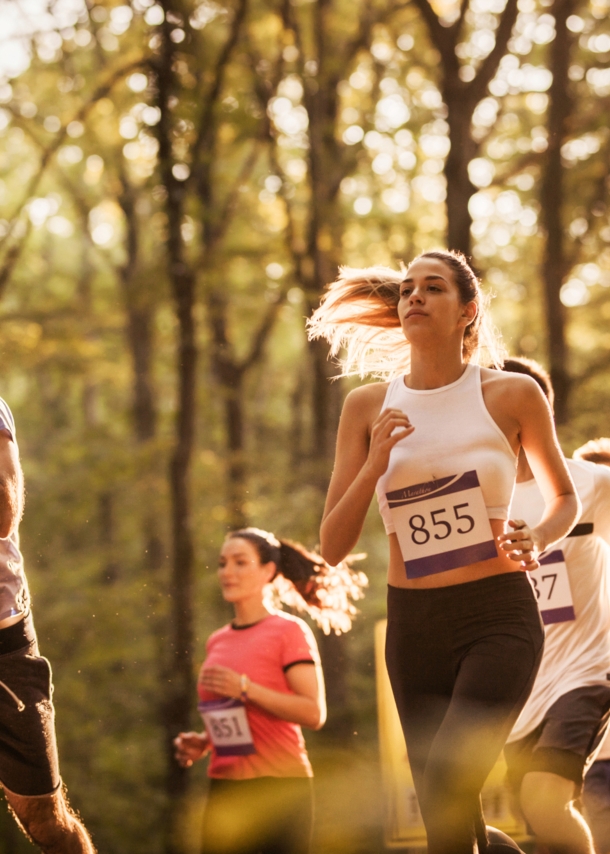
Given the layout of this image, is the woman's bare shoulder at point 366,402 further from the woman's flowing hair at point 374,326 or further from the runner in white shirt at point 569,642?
the runner in white shirt at point 569,642

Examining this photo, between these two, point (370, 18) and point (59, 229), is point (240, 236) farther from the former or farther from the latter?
point (59, 229)

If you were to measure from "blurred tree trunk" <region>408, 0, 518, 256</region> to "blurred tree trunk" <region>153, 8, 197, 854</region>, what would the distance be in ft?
10.8

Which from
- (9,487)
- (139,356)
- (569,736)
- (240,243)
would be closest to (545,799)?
(569,736)

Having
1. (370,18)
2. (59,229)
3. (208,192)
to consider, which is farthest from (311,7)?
(59,229)

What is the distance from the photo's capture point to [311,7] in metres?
13.2

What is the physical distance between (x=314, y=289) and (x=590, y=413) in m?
3.37

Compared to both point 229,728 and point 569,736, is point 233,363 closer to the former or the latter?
point 229,728

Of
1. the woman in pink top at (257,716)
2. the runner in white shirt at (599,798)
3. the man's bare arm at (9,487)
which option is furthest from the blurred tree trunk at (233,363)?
the man's bare arm at (9,487)

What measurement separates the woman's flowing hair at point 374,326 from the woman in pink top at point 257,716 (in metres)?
1.09

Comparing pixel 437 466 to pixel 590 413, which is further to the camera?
pixel 590 413

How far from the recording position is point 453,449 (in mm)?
3037

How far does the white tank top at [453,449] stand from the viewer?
3.01 metres

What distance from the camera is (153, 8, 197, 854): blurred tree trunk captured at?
37.4 feet

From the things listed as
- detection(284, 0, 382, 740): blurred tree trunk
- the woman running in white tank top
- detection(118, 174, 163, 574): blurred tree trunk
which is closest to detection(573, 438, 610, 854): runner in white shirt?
the woman running in white tank top
